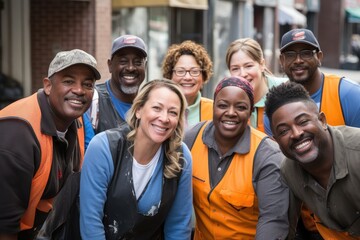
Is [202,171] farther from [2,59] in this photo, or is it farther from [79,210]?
[2,59]

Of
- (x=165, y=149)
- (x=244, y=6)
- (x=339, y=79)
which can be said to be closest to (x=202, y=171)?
(x=165, y=149)

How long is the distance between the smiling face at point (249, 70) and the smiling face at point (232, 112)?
1191mm

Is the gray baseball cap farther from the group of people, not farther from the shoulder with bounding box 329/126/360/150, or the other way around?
the shoulder with bounding box 329/126/360/150

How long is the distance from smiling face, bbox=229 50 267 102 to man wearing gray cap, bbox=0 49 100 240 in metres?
1.60

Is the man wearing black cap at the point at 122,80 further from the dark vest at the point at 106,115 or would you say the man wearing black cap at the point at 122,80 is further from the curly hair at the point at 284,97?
the curly hair at the point at 284,97

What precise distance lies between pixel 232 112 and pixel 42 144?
124 cm

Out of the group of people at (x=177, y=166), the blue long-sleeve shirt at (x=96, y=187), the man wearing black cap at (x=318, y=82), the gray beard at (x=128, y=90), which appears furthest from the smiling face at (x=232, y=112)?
the gray beard at (x=128, y=90)

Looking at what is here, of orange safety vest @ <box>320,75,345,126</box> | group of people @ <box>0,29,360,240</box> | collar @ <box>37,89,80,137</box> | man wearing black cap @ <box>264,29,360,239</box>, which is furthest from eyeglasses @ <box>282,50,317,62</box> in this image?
collar @ <box>37,89,80,137</box>

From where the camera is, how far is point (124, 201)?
3.43 m

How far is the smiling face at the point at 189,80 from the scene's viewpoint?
492cm

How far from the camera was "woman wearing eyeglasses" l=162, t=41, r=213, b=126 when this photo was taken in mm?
4895

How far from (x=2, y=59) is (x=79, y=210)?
7711 millimetres

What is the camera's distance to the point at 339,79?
4.21 meters

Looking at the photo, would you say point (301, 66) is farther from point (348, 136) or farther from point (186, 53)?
point (348, 136)
